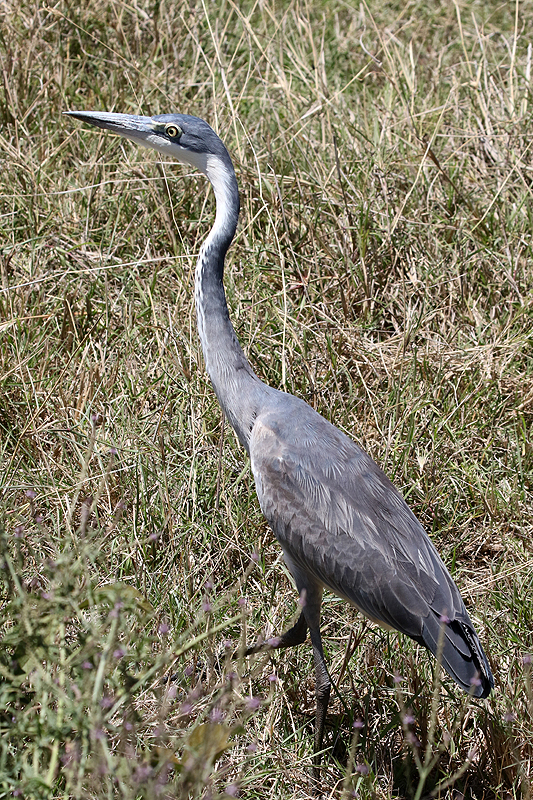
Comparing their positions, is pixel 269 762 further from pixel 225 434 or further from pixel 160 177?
pixel 160 177

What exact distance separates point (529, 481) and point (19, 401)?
2.33 m

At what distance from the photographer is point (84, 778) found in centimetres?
190

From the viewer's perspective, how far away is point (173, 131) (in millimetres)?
3590

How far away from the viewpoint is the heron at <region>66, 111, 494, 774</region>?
2979mm

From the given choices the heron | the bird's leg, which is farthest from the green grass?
the heron

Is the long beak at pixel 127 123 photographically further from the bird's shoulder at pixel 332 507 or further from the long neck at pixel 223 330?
the bird's shoulder at pixel 332 507

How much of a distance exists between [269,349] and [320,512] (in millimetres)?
1366

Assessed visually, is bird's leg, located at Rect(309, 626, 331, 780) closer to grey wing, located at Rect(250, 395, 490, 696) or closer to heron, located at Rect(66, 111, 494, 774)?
heron, located at Rect(66, 111, 494, 774)

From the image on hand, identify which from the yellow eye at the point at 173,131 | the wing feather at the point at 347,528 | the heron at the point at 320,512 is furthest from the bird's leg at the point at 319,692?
the yellow eye at the point at 173,131

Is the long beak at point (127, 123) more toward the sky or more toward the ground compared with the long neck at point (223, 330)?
more toward the sky

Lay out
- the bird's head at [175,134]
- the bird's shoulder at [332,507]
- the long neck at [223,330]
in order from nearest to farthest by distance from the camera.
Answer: the bird's shoulder at [332,507], the long neck at [223,330], the bird's head at [175,134]

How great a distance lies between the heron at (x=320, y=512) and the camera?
9.77ft

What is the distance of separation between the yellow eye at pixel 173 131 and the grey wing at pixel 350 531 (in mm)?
1219

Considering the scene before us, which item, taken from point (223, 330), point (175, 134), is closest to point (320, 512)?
point (223, 330)
